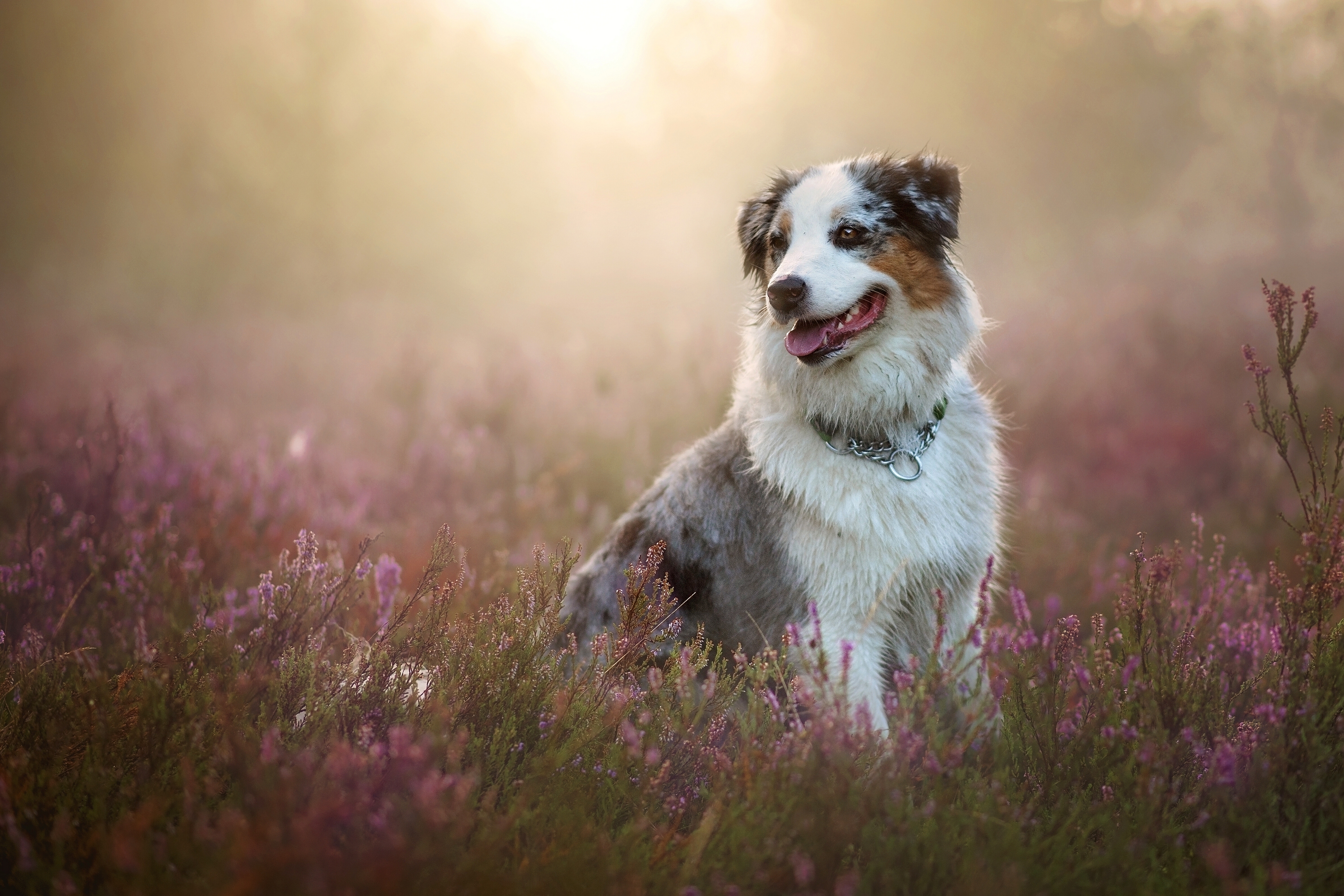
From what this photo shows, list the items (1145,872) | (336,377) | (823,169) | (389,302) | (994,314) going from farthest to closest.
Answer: (389,302), (994,314), (336,377), (823,169), (1145,872)

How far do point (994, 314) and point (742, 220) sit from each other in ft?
36.7

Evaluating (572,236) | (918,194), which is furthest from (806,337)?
(572,236)

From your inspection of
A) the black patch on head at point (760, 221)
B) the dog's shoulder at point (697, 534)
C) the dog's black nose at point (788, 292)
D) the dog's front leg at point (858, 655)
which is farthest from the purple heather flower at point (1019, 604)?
the black patch on head at point (760, 221)

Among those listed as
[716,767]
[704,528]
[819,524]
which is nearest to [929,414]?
[819,524]

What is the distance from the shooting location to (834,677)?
9.79 feet

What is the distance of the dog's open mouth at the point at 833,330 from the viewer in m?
3.22

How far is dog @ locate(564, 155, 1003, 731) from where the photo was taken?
3.10 m

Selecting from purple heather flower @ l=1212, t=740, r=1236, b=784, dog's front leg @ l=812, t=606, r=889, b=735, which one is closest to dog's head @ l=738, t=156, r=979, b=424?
dog's front leg @ l=812, t=606, r=889, b=735

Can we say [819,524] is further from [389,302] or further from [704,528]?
[389,302]

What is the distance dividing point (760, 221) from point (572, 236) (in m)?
22.6

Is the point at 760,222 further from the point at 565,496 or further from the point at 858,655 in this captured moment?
the point at 565,496

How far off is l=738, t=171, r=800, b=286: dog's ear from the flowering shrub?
1780mm

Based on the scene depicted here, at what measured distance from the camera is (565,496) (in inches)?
245

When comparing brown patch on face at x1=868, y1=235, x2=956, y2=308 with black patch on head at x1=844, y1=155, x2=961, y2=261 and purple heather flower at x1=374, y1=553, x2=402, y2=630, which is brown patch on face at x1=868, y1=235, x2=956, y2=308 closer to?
black patch on head at x1=844, y1=155, x2=961, y2=261
